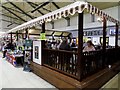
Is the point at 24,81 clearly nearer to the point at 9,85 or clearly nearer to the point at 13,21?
the point at 9,85

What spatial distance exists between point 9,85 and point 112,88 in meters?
3.38

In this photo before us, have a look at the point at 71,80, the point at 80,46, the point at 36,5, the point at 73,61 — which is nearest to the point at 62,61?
the point at 73,61

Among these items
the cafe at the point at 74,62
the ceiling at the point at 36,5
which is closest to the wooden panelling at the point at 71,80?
the cafe at the point at 74,62

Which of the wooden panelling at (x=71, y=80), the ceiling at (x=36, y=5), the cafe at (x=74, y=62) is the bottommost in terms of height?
the wooden panelling at (x=71, y=80)

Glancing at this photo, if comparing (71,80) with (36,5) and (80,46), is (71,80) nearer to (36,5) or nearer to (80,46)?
(80,46)

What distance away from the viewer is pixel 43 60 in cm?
527

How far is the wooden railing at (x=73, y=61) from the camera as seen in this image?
3.78m

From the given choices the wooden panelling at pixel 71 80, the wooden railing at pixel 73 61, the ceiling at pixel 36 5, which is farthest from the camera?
the ceiling at pixel 36 5

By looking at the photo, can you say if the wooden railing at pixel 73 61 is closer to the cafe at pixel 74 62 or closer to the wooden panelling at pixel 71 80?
the cafe at pixel 74 62

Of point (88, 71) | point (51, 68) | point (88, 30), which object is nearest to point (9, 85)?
point (51, 68)

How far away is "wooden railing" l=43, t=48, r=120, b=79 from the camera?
3.78 m

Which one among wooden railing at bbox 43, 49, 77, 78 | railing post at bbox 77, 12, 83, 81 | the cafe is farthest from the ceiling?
railing post at bbox 77, 12, 83, 81

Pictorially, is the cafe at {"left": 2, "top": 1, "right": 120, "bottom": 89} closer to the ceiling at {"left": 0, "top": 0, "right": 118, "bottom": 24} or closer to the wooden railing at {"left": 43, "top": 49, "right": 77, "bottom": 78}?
the wooden railing at {"left": 43, "top": 49, "right": 77, "bottom": 78}

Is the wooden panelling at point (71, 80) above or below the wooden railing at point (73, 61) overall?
Result: below
